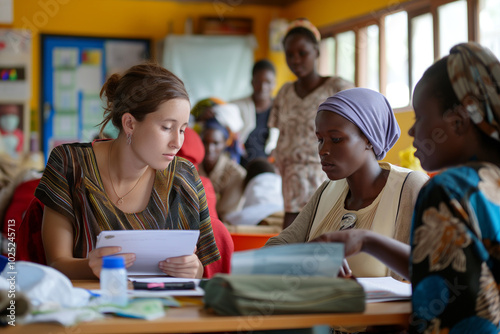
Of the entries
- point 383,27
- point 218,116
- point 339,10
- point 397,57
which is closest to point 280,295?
point 218,116

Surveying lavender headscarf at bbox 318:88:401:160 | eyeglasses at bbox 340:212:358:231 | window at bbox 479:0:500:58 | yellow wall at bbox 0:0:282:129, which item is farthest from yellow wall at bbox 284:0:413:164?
eyeglasses at bbox 340:212:358:231

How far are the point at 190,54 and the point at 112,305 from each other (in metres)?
6.84

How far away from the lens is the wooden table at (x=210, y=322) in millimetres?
995

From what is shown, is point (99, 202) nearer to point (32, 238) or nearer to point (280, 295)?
point (32, 238)

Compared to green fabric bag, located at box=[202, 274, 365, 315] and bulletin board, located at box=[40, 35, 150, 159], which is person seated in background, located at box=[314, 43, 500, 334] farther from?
bulletin board, located at box=[40, 35, 150, 159]

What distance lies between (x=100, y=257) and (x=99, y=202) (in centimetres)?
31

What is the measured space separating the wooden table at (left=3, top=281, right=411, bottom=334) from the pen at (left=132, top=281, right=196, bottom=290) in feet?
0.61

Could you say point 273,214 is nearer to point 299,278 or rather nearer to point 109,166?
point 109,166

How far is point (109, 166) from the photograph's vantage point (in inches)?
75.7

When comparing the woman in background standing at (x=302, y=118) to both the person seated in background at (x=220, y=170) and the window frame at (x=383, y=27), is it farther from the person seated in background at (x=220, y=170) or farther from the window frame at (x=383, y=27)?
the window frame at (x=383, y=27)

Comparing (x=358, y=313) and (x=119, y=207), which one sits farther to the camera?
(x=119, y=207)

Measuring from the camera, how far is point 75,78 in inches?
304

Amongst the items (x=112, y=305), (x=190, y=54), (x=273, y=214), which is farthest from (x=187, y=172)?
(x=190, y=54)

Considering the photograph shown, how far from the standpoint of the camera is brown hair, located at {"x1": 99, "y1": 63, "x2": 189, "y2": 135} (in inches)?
74.2
